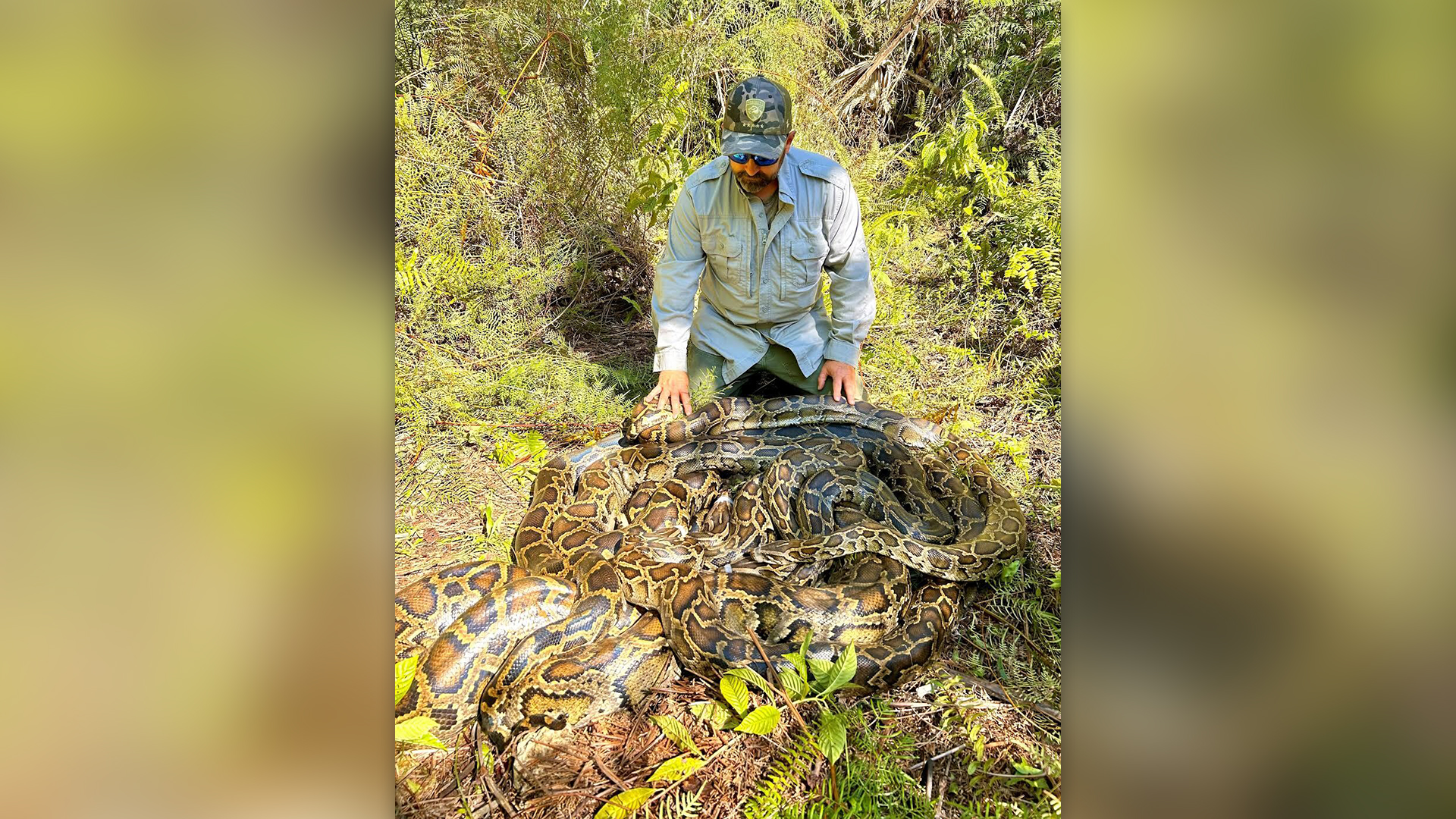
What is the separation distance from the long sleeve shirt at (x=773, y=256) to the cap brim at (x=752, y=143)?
471 mm

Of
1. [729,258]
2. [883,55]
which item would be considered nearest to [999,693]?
[729,258]

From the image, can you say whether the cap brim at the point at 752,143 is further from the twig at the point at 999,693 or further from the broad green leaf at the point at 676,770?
the broad green leaf at the point at 676,770

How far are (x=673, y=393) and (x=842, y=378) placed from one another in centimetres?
113

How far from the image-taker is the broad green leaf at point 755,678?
2998mm

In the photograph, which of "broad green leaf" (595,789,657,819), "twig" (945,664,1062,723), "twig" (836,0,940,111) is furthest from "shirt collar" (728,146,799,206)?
"twig" (836,0,940,111)

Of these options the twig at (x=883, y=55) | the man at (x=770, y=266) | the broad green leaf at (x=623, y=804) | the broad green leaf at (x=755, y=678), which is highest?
the twig at (x=883, y=55)

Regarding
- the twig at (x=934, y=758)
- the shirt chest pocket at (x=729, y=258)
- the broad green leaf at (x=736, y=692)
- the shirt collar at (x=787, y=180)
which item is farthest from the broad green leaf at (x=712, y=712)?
the shirt collar at (x=787, y=180)

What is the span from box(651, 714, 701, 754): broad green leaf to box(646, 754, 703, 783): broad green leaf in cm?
7

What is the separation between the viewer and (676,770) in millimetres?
2727

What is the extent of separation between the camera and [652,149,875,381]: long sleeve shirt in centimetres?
514

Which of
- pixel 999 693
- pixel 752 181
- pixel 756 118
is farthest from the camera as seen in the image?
pixel 752 181

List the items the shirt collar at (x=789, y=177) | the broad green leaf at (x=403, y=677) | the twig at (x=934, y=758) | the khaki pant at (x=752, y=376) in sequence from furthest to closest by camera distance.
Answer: the khaki pant at (x=752, y=376) → the shirt collar at (x=789, y=177) → the broad green leaf at (x=403, y=677) → the twig at (x=934, y=758)

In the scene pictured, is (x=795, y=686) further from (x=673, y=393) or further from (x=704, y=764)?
(x=673, y=393)
